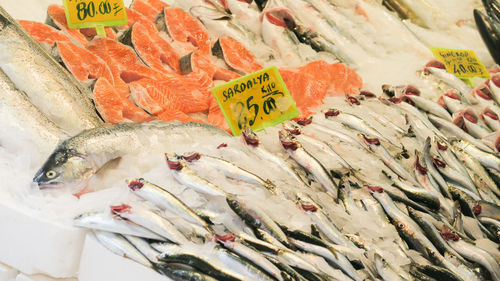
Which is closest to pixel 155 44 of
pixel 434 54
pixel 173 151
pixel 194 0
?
pixel 194 0

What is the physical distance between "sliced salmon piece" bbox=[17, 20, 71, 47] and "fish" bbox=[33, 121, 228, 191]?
1.04m

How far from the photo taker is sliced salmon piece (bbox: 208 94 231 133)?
2684 mm

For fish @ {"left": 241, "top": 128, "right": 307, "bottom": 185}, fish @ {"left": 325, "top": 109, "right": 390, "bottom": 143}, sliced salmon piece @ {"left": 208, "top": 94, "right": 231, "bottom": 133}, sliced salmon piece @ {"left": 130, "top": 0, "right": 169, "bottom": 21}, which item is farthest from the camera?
sliced salmon piece @ {"left": 130, "top": 0, "right": 169, "bottom": 21}

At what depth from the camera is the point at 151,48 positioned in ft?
9.95

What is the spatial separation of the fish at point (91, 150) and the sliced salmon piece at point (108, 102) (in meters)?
0.34

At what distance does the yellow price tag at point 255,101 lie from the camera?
2402mm

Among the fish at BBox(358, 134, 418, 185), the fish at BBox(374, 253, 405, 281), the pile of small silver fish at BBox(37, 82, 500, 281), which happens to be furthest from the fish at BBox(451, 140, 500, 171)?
the fish at BBox(374, 253, 405, 281)

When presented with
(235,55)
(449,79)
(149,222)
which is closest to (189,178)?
(149,222)

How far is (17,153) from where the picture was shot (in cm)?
186

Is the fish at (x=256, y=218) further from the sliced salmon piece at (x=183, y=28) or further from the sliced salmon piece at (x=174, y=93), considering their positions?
the sliced salmon piece at (x=183, y=28)

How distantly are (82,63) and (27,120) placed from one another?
83cm

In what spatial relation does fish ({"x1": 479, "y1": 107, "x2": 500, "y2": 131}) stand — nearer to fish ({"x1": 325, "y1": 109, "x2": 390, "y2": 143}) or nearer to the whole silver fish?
Answer: fish ({"x1": 325, "y1": 109, "x2": 390, "y2": 143})

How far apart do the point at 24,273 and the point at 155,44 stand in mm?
1772

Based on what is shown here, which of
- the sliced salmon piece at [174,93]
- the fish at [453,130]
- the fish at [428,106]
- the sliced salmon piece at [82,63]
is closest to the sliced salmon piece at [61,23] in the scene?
the sliced salmon piece at [82,63]
